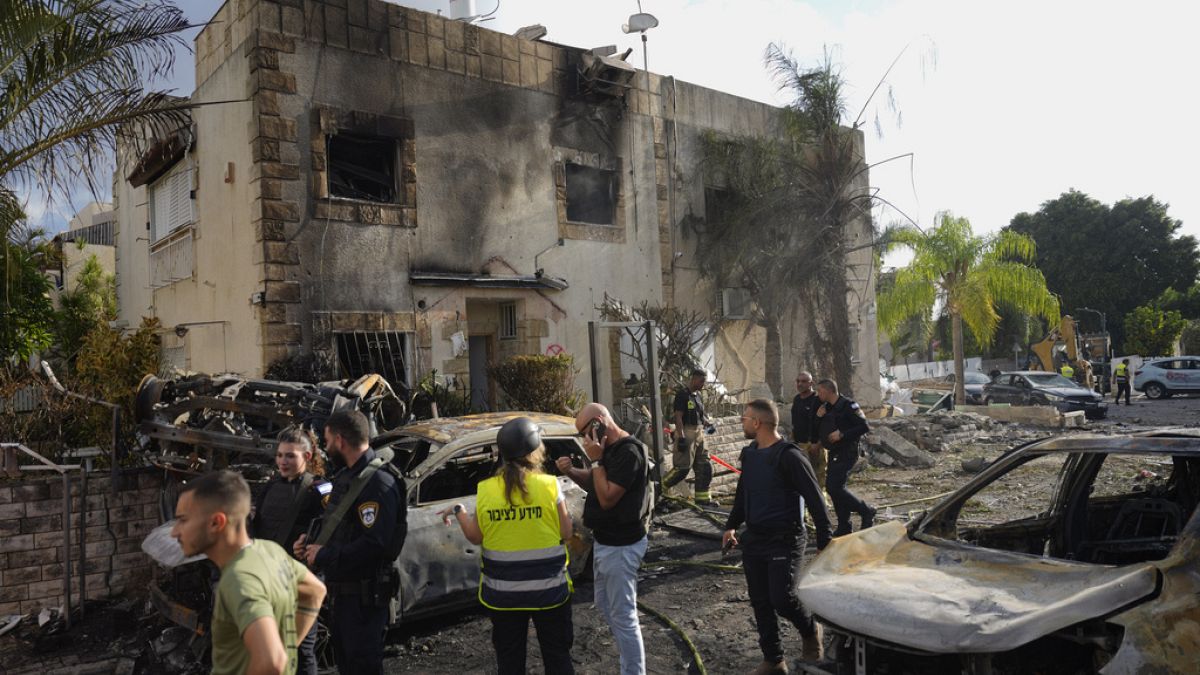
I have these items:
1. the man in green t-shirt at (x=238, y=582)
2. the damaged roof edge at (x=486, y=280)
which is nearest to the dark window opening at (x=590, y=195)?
the damaged roof edge at (x=486, y=280)

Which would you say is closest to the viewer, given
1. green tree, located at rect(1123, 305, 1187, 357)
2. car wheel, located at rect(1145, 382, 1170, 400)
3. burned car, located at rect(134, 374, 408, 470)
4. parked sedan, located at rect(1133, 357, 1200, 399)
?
burned car, located at rect(134, 374, 408, 470)

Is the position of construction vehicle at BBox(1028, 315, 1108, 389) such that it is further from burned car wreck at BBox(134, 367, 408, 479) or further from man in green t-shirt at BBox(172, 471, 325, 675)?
man in green t-shirt at BBox(172, 471, 325, 675)

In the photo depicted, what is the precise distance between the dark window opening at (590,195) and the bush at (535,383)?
10.4ft

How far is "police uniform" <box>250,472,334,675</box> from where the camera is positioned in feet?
14.1

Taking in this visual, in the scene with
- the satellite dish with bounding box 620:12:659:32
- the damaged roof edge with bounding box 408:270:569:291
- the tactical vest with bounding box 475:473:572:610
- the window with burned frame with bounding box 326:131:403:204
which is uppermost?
the satellite dish with bounding box 620:12:659:32

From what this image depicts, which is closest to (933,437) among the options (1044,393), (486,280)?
(1044,393)

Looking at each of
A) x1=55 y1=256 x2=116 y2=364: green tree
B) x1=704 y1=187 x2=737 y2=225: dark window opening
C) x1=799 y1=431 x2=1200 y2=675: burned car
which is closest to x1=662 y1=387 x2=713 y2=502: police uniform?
x1=799 y1=431 x2=1200 y2=675: burned car

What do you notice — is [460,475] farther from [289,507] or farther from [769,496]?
[769,496]

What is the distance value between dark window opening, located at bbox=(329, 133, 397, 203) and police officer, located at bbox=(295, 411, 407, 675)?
7783 millimetres

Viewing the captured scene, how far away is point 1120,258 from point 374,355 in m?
43.6

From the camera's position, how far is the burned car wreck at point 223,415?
581cm

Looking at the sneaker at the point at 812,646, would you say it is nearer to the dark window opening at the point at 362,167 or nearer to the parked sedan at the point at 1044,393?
the dark window opening at the point at 362,167

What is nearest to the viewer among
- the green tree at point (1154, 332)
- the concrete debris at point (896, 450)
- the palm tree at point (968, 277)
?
the concrete debris at point (896, 450)

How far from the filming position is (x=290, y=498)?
443cm
